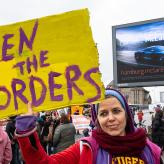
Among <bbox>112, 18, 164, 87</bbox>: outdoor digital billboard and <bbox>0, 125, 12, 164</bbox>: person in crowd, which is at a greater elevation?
<bbox>112, 18, 164, 87</bbox>: outdoor digital billboard

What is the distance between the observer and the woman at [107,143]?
2525 millimetres

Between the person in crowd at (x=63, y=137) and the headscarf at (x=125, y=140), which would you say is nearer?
the headscarf at (x=125, y=140)

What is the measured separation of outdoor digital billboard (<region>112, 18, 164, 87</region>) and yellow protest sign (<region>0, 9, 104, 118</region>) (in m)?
18.6

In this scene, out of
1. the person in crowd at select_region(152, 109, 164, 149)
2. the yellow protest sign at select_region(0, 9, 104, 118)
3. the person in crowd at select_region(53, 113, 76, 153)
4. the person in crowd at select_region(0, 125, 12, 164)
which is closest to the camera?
the yellow protest sign at select_region(0, 9, 104, 118)

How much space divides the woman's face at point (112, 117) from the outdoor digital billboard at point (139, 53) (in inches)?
742

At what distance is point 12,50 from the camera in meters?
3.04

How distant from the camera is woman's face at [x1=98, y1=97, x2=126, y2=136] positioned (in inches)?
103

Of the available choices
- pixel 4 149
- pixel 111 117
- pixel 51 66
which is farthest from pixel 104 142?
pixel 4 149

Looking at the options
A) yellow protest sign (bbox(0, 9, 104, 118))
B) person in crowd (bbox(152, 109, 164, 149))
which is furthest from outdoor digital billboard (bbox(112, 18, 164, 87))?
yellow protest sign (bbox(0, 9, 104, 118))

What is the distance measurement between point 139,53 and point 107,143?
64.4 ft

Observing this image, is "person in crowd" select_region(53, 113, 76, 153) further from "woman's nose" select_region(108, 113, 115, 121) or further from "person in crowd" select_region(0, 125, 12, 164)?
"woman's nose" select_region(108, 113, 115, 121)

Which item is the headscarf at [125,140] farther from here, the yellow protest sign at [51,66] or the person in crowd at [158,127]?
the person in crowd at [158,127]

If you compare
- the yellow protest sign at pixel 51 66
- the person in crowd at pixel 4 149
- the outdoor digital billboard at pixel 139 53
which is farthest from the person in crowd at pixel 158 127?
the outdoor digital billboard at pixel 139 53

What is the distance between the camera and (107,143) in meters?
2.59
